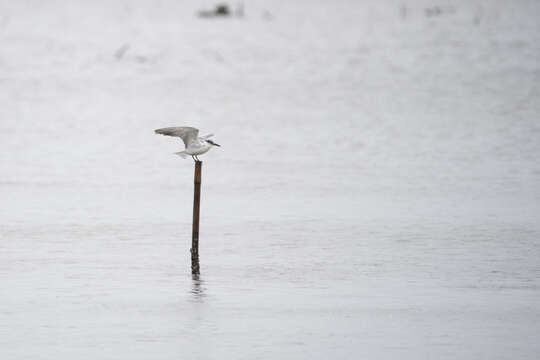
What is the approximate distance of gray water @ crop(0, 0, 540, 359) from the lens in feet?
41.5

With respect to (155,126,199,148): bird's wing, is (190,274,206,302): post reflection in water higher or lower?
lower

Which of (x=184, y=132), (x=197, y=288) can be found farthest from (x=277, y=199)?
(x=197, y=288)

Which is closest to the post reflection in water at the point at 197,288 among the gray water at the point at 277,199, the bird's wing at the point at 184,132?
the gray water at the point at 277,199

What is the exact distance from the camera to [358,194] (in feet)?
70.5

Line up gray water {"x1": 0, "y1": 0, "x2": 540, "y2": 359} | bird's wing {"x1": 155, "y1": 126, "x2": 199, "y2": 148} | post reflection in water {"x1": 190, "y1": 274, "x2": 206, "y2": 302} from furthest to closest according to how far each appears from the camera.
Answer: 1. bird's wing {"x1": 155, "y1": 126, "x2": 199, "y2": 148}
2. post reflection in water {"x1": 190, "y1": 274, "x2": 206, "y2": 302}
3. gray water {"x1": 0, "y1": 0, "x2": 540, "y2": 359}

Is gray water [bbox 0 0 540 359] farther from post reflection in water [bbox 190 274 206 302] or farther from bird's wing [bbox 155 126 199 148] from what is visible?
bird's wing [bbox 155 126 199 148]

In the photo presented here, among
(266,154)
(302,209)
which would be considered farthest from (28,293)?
(266,154)

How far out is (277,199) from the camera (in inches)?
819

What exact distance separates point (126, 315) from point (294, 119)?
19981 mm

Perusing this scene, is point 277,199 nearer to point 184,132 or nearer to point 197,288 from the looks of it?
point 184,132

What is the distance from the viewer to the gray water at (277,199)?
12641 millimetres

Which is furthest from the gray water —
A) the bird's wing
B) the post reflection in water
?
the bird's wing

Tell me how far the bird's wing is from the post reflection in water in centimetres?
158

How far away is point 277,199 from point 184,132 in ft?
20.4
